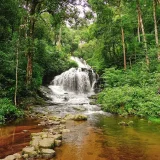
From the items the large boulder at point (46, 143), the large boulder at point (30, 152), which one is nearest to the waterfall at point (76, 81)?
the large boulder at point (46, 143)

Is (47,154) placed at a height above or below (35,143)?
below

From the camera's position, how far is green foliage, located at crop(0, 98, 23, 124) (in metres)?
9.61

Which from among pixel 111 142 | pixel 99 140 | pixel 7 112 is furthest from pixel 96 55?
pixel 111 142

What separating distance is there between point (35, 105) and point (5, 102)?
3.60 metres

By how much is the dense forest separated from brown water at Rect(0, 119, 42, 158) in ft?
3.72

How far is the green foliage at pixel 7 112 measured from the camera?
31.5ft

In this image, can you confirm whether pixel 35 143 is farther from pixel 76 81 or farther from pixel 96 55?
pixel 96 55

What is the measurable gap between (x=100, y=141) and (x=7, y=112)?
213 inches

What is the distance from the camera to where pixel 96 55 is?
2398 cm

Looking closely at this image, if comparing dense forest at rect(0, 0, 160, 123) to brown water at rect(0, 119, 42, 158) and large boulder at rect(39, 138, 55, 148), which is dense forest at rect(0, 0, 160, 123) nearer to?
brown water at rect(0, 119, 42, 158)

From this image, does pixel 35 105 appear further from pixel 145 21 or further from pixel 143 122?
pixel 145 21

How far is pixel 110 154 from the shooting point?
550 centimetres

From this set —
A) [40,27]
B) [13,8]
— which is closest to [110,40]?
[40,27]

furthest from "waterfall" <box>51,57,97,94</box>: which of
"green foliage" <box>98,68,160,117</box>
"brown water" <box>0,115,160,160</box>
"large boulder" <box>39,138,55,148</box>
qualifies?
"large boulder" <box>39,138,55,148</box>
